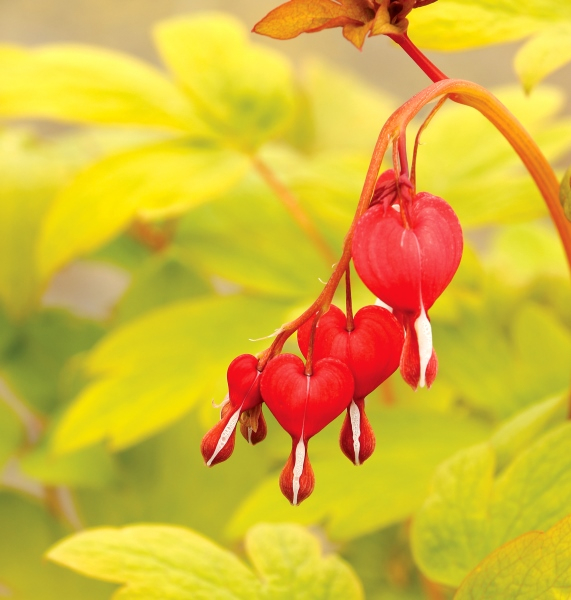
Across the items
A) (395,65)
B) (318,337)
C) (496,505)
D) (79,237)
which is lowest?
(496,505)

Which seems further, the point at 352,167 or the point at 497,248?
the point at 497,248

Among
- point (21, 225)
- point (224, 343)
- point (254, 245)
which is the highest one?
point (21, 225)

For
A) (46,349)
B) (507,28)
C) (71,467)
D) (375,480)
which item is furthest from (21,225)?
(507,28)

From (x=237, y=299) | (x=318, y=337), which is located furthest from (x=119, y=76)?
(x=318, y=337)

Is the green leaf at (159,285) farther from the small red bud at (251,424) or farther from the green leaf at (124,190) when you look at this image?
the small red bud at (251,424)

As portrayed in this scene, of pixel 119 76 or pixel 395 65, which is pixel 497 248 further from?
pixel 395 65

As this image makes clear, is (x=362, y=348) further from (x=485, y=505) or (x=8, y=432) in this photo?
(x=8, y=432)

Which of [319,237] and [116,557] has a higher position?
[319,237]
